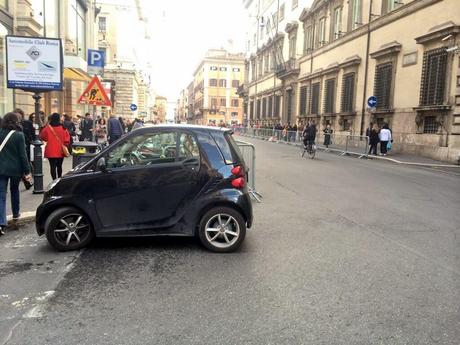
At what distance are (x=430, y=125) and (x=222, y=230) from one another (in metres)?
18.6

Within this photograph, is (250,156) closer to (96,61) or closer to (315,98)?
(96,61)

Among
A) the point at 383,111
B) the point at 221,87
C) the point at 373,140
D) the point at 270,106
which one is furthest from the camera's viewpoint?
the point at 221,87

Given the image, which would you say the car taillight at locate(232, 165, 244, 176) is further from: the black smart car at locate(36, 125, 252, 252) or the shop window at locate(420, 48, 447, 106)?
the shop window at locate(420, 48, 447, 106)

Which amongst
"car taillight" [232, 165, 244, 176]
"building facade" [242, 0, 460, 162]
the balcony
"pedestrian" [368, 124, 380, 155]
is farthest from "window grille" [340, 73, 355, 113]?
"car taillight" [232, 165, 244, 176]

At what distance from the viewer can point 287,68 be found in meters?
Result: 45.4

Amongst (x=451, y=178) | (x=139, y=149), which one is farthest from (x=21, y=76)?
(x=451, y=178)

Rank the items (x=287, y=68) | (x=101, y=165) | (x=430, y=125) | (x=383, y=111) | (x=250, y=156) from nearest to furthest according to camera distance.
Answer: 1. (x=101, y=165)
2. (x=250, y=156)
3. (x=430, y=125)
4. (x=383, y=111)
5. (x=287, y=68)

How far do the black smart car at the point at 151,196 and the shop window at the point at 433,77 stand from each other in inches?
697

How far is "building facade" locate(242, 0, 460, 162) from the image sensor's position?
1975 cm

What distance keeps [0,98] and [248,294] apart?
51.1 feet

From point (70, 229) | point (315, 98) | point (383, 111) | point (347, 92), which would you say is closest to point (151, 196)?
point (70, 229)

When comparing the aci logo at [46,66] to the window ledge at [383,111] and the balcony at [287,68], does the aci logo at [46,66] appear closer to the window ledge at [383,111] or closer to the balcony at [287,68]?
the window ledge at [383,111]

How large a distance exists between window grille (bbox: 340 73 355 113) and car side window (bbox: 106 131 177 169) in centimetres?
2605

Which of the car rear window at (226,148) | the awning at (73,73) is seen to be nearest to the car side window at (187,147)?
the car rear window at (226,148)
